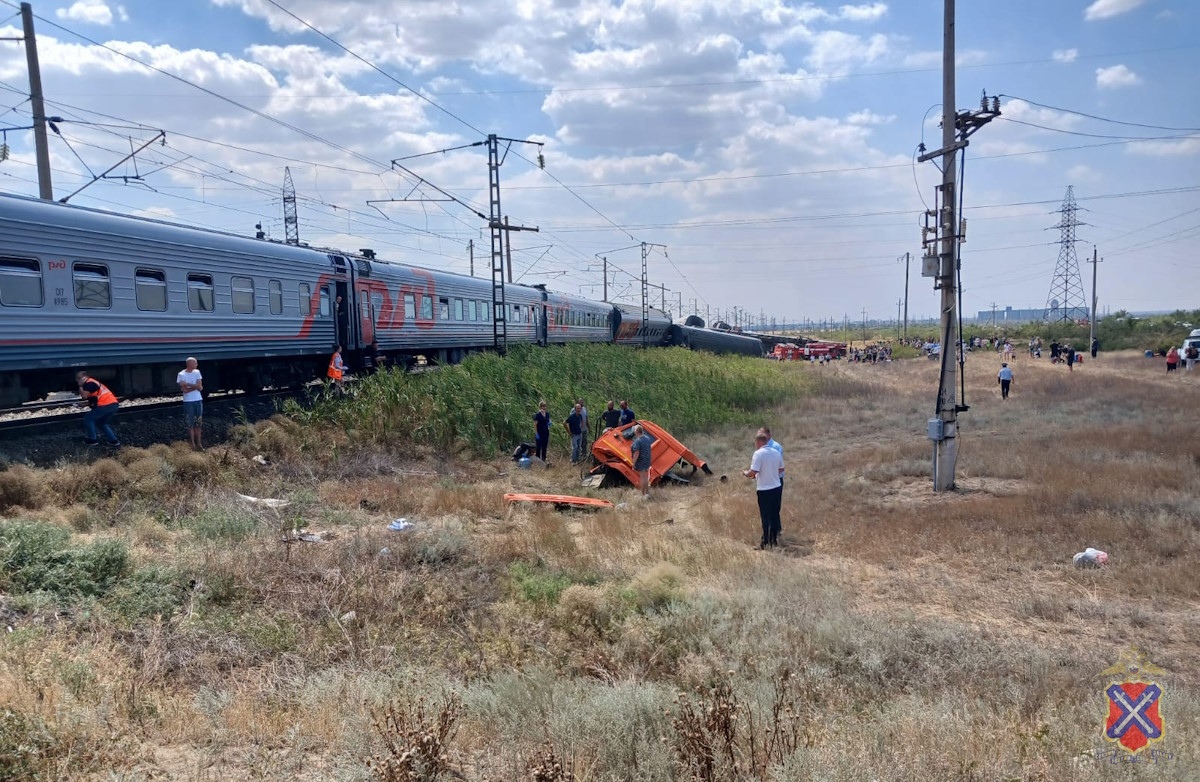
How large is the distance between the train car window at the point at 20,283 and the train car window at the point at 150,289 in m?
1.82

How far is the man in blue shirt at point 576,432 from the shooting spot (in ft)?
59.4

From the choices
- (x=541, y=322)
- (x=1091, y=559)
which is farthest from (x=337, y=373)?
(x=541, y=322)

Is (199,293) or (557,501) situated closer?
(557,501)

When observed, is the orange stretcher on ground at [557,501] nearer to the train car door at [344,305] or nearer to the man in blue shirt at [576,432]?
the man in blue shirt at [576,432]

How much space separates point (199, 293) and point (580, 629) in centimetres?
1191

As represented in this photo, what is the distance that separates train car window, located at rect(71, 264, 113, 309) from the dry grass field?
2.92 metres

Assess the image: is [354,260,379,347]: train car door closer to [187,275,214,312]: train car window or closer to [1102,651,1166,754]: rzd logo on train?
[187,275,214,312]: train car window

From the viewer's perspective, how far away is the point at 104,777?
3.82 meters

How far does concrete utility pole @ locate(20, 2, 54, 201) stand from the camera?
16156mm

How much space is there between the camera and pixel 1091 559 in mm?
9195

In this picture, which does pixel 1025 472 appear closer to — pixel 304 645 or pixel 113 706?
pixel 304 645

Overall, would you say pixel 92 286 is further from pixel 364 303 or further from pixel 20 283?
pixel 364 303

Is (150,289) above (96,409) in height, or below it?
above

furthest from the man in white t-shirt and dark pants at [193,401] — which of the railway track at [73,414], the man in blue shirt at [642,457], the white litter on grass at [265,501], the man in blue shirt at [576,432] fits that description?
the man in blue shirt at [576,432]
